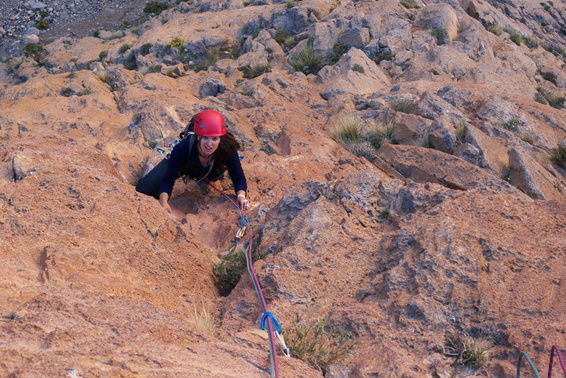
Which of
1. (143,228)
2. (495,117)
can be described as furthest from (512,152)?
(143,228)

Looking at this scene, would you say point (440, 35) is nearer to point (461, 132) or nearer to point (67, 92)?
point (461, 132)

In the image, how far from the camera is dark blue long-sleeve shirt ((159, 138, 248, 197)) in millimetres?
4695

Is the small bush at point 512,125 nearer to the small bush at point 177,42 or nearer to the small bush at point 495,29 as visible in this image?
the small bush at point 495,29

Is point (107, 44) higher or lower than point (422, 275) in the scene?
lower

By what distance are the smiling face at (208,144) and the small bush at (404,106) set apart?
4.45m

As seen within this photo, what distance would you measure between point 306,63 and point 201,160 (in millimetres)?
7757

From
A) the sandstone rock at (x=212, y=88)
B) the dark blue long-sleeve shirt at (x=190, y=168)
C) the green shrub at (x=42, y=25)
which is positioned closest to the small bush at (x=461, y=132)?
the dark blue long-sleeve shirt at (x=190, y=168)

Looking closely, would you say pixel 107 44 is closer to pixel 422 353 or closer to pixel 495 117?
pixel 495 117

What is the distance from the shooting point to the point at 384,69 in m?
11.7

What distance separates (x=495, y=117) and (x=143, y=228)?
6.48 meters

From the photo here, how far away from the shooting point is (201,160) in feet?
16.0

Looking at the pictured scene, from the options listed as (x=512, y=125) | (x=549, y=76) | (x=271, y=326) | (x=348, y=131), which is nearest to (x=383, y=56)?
(x=549, y=76)

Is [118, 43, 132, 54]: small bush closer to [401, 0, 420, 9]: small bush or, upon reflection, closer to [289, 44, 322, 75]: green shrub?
[289, 44, 322, 75]: green shrub

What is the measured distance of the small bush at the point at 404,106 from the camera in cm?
802
